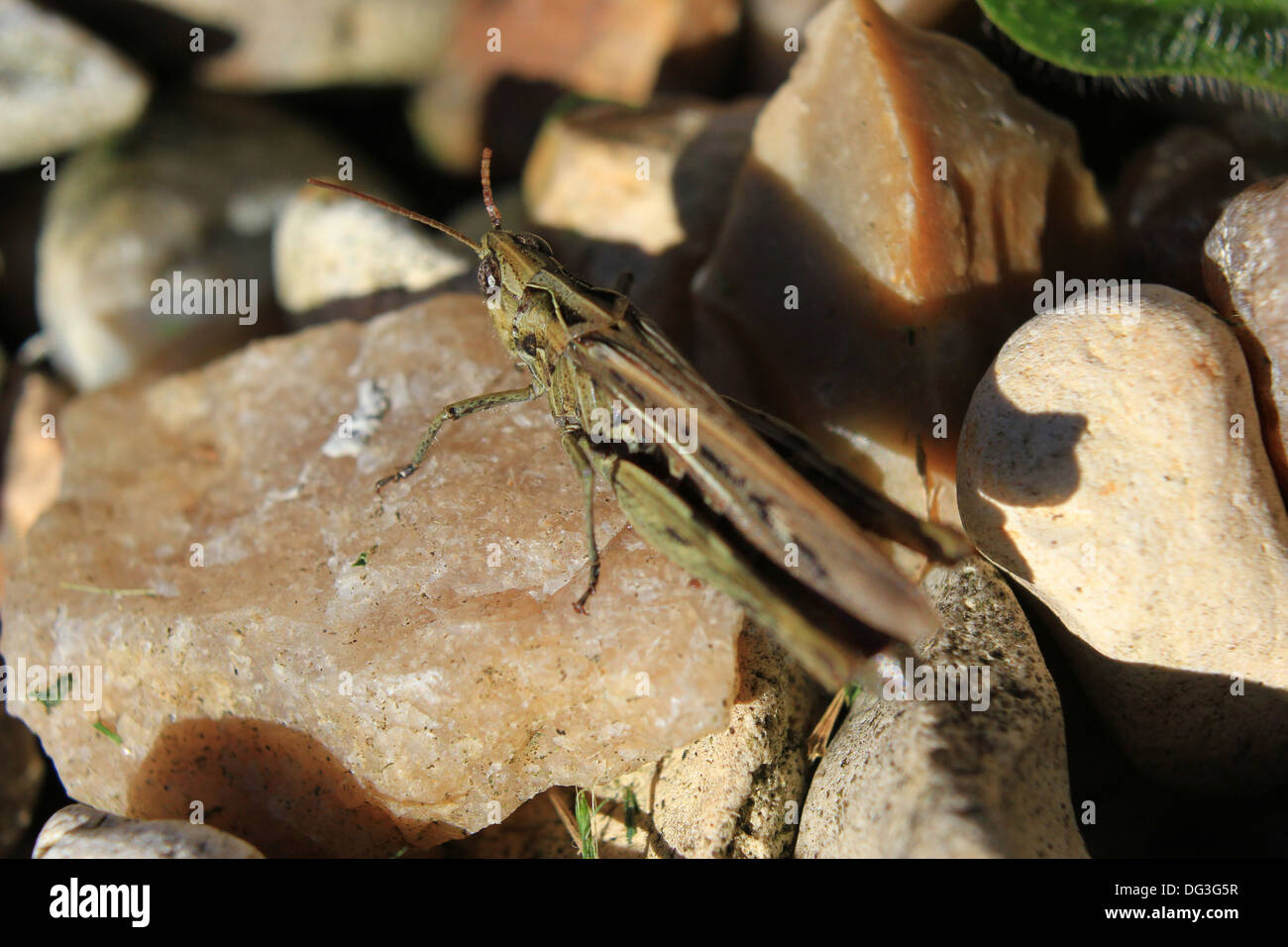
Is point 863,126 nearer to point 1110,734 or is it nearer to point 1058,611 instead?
point 1058,611

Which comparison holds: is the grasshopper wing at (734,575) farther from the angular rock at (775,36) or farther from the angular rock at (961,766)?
the angular rock at (775,36)

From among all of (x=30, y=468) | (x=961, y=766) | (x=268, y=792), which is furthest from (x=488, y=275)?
(x=30, y=468)

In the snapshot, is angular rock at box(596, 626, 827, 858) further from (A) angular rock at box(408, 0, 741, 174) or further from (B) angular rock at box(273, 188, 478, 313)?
(A) angular rock at box(408, 0, 741, 174)

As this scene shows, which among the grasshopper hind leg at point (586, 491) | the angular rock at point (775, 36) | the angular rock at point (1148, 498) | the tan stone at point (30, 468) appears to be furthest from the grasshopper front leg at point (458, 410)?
the angular rock at point (775, 36)

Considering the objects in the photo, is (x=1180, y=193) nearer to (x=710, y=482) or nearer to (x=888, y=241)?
(x=888, y=241)
